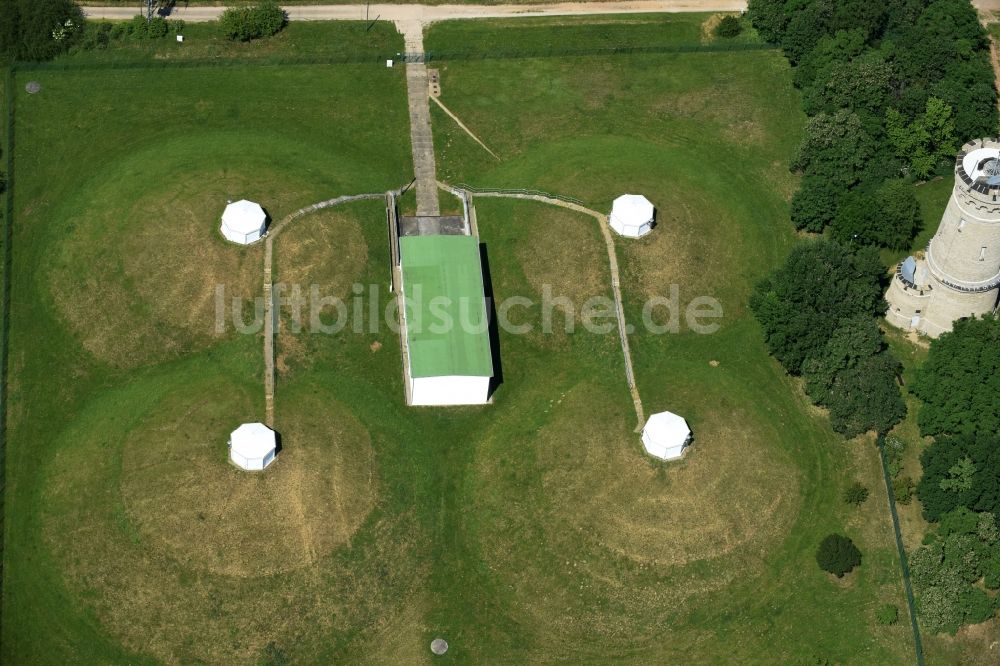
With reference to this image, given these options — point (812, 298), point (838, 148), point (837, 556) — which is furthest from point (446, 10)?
point (837, 556)

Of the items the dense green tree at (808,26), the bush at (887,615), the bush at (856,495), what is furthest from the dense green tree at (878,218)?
the bush at (887,615)

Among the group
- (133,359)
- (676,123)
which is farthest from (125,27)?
(676,123)

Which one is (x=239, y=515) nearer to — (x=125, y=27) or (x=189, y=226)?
(x=189, y=226)

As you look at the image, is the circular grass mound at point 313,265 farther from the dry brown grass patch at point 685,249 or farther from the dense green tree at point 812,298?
the dense green tree at point 812,298

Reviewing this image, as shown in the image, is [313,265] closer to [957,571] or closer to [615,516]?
[615,516]

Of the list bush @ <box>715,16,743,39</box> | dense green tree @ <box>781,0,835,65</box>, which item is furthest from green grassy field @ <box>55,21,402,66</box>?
dense green tree @ <box>781,0,835,65</box>

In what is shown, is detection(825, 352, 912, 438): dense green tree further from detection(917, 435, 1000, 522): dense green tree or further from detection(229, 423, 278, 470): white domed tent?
detection(229, 423, 278, 470): white domed tent
